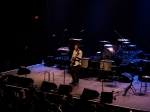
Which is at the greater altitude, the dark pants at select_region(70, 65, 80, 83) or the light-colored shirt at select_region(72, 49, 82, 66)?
the light-colored shirt at select_region(72, 49, 82, 66)

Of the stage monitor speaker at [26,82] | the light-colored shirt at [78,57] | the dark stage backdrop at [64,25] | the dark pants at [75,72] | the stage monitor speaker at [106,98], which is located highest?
the dark stage backdrop at [64,25]

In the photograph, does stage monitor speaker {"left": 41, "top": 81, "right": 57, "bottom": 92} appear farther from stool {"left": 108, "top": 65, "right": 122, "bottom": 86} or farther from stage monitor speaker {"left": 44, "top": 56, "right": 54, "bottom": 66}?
stage monitor speaker {"left": 44, "top": 56, "right": 54, "bottom": 66}

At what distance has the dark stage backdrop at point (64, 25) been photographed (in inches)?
683

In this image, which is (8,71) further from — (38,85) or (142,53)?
(142,53)

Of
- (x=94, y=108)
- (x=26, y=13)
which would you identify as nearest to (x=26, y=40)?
(x=26, y=13)

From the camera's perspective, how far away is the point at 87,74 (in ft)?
51.8

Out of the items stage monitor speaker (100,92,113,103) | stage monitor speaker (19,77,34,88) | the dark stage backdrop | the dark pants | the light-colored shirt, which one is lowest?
stage monitor speaker (100,92,113,103)

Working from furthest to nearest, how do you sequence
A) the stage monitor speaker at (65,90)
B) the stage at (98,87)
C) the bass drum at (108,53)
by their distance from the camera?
the bass drum at (108,53)
the stage monitor speaker at (65,90)
the stage at (98,87)

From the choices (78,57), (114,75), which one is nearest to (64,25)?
(114,75)

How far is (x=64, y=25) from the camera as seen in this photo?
19.7 m

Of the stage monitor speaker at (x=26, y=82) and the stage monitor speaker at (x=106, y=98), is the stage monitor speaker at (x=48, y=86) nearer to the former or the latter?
the stage monitor speaker at (x=26, y=82)

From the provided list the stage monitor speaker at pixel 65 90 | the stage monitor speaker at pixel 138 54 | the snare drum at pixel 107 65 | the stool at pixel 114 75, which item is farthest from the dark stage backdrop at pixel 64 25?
the stage monitor speaker at pixel 65 90

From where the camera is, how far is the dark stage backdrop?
57.0ft

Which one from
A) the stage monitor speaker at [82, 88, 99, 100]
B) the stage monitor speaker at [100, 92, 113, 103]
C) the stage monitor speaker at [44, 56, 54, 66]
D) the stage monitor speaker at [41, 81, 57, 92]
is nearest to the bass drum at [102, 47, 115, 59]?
the stage monitor speaker at [44, 56, 54, 66]
